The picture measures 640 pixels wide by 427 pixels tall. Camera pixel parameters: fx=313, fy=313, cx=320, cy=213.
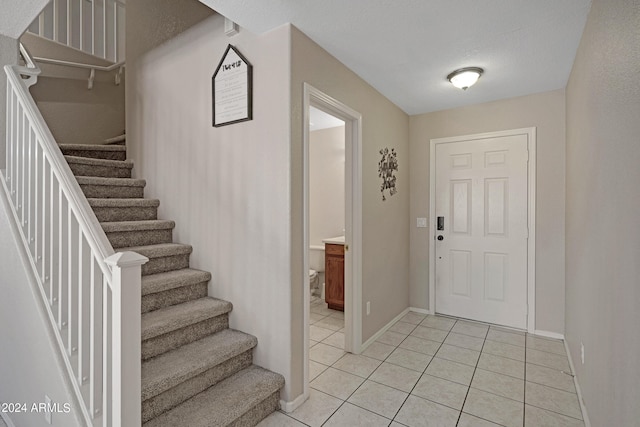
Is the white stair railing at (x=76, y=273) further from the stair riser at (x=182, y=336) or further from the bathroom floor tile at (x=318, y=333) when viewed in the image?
the bathroom floor tile at (x=318, y=333)

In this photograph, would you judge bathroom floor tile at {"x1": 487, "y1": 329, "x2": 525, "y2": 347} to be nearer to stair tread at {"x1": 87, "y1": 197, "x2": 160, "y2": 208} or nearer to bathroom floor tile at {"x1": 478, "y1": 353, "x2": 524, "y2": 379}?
bathroom floor tile at {"x1": 478, "y1": 353, "x2": 524, "y2": 379}

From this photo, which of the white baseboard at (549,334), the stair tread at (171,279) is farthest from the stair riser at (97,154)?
the white baseboard at (549,334)

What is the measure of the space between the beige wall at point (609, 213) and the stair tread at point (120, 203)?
10.4 feet

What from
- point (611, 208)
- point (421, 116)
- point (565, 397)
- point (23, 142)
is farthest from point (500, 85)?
point (23, 142)

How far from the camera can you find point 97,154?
3334 millimetres

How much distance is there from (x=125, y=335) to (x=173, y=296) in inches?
45.4

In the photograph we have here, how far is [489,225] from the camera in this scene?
3.43 m

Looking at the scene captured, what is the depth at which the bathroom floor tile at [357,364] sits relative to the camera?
2.49 m

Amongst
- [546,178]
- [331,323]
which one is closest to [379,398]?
[331,323]

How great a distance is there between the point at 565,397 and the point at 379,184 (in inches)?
85.0

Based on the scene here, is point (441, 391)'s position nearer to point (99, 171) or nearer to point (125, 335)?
point (125, 335)

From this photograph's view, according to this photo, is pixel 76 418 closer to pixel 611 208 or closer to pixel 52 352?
pixel 52 352

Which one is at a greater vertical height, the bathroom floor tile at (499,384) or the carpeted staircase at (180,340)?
the carpeted staircase at (180,340)

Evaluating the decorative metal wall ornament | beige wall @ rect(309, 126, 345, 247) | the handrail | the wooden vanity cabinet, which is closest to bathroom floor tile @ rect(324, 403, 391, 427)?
the wooden vanity cabinet
